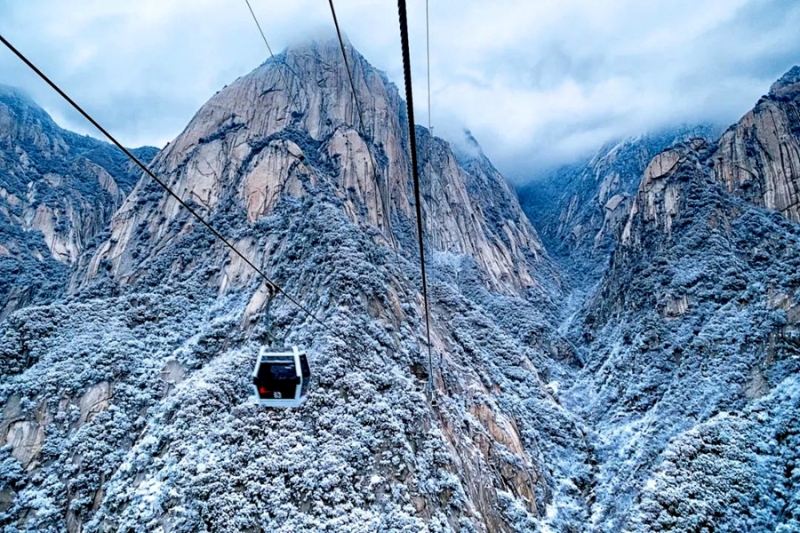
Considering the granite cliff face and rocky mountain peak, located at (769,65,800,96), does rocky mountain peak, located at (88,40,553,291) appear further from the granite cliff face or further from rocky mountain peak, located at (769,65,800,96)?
rocky mountain peak, located at (769,65,800,96)

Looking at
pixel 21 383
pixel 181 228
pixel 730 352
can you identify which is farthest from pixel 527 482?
pixel 181 228

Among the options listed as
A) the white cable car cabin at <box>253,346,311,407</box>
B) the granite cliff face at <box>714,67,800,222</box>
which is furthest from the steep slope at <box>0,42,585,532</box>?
the granite cliff face at <box>714,67,800,222</box>

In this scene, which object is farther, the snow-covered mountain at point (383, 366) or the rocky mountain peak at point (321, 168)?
the rocky mountain peak at point (321, 168)

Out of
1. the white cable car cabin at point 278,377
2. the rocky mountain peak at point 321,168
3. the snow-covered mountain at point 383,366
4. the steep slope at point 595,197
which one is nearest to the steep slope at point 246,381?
the snow-covered mountain at point 383,366

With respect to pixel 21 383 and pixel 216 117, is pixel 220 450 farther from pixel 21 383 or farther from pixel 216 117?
pixel 216 117

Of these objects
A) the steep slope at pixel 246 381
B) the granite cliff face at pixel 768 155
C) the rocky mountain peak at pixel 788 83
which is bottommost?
the steep slope at pixel 246 381

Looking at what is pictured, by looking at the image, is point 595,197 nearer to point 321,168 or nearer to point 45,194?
point 321,168

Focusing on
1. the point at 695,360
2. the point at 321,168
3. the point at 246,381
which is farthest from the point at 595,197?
the point at 246,381

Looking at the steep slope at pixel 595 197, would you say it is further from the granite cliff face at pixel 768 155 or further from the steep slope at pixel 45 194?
the steep slope at pixel 45 194
